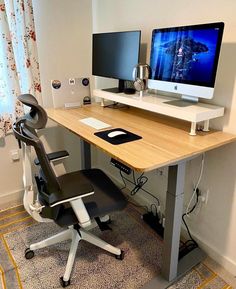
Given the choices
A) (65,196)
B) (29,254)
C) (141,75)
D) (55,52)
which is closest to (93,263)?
(29,254)

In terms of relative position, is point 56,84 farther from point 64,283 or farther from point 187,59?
point 64,283

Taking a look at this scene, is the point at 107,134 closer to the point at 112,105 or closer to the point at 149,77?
the point at 149,77

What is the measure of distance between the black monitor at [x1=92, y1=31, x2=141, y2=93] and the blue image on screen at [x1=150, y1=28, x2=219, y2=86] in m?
0.19

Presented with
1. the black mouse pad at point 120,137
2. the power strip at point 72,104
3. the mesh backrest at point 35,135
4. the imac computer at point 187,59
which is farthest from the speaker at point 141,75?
the mesh backrest at point 35,135

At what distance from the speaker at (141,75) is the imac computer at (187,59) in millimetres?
38

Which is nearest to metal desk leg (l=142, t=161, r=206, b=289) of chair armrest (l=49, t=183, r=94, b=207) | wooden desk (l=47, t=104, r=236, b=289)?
wooden desk (l=47, t=104, r=236, b=289)

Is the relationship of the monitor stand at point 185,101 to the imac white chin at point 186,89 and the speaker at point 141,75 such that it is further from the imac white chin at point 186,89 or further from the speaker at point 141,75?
the speaker at point 141,75

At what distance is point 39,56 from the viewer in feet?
7.59

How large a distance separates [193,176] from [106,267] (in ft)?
2.84

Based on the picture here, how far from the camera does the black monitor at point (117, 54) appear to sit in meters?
1.88

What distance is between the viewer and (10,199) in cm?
244

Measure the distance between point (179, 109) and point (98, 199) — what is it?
726mm

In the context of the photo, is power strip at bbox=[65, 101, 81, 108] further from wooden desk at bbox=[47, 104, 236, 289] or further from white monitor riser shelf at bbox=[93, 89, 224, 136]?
white monitor riser shelf at bbox=[93, 89, 224, 136]

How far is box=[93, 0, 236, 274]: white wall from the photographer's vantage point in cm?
144
